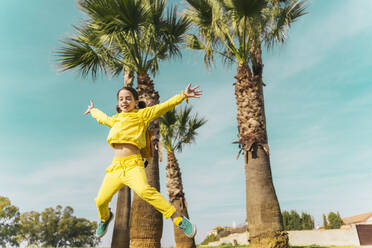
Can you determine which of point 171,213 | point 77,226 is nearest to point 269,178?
point 171,213

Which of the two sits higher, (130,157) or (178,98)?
(178,98)

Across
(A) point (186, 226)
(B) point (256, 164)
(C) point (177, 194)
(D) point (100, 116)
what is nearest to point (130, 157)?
(D) point (100, 116)

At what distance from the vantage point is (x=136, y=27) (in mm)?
8094

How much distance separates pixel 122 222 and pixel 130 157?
22.7 ft

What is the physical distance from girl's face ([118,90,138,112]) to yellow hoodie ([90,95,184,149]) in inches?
2.5

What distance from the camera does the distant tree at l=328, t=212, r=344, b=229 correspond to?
92.4 ft

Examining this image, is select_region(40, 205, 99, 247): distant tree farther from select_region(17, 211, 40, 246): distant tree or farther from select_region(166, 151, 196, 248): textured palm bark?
select_region(166, 151, 196, 248): textured palm bark

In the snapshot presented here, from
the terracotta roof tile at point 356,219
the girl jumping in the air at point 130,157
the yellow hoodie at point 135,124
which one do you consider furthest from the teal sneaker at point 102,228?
the terracotta roof tile at point 356,219

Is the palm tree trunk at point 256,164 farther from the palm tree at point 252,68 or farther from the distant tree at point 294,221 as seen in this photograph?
the distant tree at point 294,221

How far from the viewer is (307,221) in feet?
87.7

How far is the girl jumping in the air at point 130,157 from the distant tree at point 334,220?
1205 inches

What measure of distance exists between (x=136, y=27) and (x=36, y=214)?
138 ft

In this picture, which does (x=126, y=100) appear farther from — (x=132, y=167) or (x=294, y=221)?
(x=294, y=221)

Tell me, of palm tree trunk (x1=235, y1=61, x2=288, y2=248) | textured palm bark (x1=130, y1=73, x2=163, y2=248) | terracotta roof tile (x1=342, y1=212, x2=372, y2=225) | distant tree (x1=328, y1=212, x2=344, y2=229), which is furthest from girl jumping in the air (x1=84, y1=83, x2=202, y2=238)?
terracotta roof tile (x1=342, y1=212, x2=372, y2=225)
